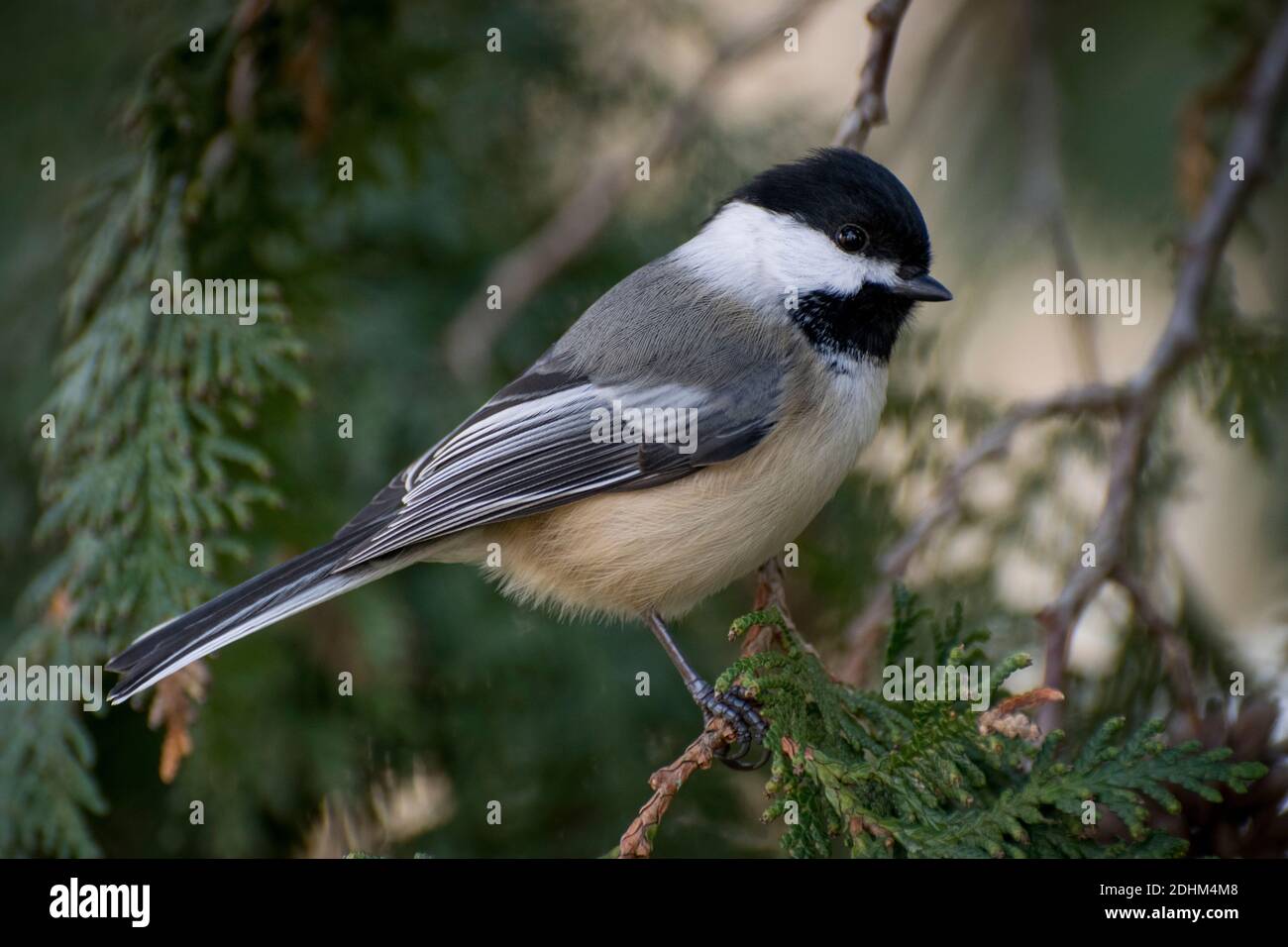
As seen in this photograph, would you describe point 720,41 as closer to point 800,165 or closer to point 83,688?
point 800,165

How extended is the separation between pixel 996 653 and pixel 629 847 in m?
1.01

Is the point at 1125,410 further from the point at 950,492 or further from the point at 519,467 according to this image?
the point at 519,467

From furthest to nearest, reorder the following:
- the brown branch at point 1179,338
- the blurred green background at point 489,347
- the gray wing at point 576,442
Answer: the blurred green background at point 489,347 → the gray wing at point 576,442 → the brown branch at point 1179,338

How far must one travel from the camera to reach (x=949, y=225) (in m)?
2.92

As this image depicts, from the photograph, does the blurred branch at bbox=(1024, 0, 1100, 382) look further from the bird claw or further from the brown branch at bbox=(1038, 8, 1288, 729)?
the bird claw

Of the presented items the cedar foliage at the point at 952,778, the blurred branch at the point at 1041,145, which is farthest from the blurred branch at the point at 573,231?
the cedar foliage at the point at 952,778

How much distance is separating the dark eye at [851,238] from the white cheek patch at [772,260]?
0.4 inches

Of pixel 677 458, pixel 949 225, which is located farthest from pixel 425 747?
pixel 949 225

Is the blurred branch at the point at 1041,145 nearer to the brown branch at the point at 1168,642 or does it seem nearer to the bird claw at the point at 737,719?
the brown branch at the point at 1168,642

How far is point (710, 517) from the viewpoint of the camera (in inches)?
79.3

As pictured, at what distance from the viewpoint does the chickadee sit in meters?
2.01

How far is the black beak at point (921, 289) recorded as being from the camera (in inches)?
80.2

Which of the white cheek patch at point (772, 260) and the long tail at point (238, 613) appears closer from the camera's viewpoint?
the long tail at point (238, 613)

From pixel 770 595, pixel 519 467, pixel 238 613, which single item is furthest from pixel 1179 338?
pixel 238 613
